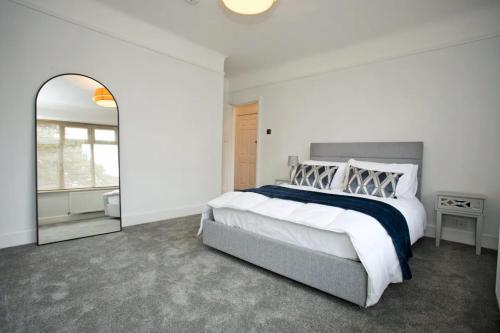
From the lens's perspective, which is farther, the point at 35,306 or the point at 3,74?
the point at 3,74

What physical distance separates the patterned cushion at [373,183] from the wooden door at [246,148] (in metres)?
3.44

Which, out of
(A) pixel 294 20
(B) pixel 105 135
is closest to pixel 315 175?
(A) pixel 294 20

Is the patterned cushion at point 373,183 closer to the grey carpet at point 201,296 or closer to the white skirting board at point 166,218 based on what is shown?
the grey carpet at point 201,296

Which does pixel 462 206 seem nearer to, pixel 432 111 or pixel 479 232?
pixel 479 232

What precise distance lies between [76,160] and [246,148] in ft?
13.5

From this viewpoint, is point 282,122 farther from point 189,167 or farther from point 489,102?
point 489,102

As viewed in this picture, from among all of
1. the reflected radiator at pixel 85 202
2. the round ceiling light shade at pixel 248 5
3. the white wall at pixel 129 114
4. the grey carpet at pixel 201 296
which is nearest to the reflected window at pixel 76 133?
the white wall at pixel 129 114

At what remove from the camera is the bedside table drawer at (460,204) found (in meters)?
2.67

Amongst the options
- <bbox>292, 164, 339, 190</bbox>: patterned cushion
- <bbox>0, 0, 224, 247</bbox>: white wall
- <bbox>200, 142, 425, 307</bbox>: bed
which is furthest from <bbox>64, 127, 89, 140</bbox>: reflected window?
<bbox>292, 164, 339, 190</bbox>: patterned cushion

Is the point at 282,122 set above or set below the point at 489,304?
above

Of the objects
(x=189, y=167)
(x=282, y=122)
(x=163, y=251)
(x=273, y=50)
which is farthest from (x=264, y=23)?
(x=163, y=251)

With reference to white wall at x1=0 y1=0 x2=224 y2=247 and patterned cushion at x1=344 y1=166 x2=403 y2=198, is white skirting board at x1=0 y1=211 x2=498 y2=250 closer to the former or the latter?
white wall at x1=0 y1=0 x2=224 y2=247

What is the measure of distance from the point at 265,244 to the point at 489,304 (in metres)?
1.63

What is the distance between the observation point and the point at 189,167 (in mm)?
4176
